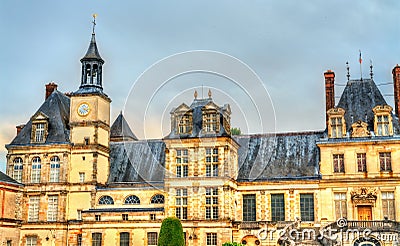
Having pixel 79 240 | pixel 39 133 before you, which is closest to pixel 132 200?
pixel 79 240

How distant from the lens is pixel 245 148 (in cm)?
4681

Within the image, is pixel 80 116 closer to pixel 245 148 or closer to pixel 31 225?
pixel 31 225

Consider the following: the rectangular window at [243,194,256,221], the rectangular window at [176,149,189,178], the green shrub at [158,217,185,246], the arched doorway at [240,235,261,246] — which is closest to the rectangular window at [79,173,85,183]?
the rectangular window at [176,149,189,178]

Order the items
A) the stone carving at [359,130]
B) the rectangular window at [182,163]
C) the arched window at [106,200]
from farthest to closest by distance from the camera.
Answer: the arched window at [106,200]
the rectangular window at [182,163]
the stone carving at [359,130]

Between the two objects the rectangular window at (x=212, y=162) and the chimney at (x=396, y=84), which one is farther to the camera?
the chimney at (x=396, y=84)

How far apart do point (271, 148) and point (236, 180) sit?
4.39 m

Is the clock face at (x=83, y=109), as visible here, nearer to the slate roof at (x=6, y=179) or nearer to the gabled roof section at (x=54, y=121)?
the gabled roof section at (x=54, y=121)

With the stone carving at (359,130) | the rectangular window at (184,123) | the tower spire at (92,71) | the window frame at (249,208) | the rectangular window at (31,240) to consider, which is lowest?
the rectangular window at (31,240)

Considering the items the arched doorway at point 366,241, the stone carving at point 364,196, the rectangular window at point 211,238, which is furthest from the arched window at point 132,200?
the arched doorway at point 366,241

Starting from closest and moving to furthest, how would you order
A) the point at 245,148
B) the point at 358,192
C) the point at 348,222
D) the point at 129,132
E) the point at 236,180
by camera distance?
the point at 348,222 < the point at 358,192 < the point at 236,180 < the point at 245,148 < the point at 129,132

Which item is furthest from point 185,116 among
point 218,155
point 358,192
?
point 358,192

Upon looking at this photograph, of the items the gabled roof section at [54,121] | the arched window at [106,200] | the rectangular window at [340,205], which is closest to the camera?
the rectangular window at [340,205]

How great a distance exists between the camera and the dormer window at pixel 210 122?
42.5 metres

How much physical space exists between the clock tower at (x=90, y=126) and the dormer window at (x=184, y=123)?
6858mm
